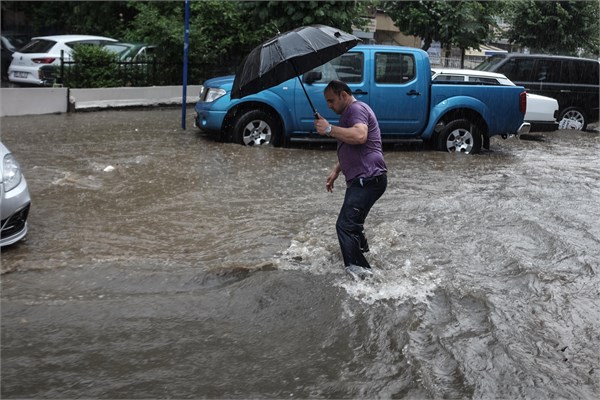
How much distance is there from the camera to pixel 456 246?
6379mm

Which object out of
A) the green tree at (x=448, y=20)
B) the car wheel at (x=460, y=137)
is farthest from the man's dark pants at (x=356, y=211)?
the green tree at (x=448, y=20)

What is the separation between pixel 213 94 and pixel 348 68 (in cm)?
223

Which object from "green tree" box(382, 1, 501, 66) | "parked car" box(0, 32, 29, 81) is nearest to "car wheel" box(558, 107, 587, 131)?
"green tree" box(382, 1, 501, 66)

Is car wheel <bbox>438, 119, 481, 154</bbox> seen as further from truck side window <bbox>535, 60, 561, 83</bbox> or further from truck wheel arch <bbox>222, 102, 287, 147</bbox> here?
truck side window <bbox>535, 60, 561, 83</bbox>

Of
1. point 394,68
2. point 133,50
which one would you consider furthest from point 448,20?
point 394,68

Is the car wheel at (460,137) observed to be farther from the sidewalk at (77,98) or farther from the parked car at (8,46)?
the parked car at (8,46)

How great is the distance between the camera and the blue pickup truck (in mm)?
10617

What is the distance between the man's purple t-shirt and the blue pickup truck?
5.37 meters

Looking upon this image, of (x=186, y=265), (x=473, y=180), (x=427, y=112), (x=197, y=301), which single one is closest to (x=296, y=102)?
(x=427, y=112)

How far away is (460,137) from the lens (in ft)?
37.4

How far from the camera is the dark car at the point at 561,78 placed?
15.1 metres

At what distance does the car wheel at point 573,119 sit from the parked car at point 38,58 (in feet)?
38.1

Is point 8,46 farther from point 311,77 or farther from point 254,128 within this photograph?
point 311,77

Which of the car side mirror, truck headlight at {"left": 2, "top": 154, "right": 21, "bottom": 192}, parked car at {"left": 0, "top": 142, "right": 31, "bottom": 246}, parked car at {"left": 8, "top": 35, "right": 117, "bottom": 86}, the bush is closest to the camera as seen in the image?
parked car at {"left": 0, "top": 142, "right": 31, "bottom": 246}
